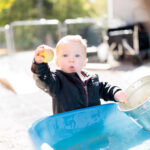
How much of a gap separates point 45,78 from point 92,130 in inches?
17.1

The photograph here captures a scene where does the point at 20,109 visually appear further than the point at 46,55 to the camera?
Yes

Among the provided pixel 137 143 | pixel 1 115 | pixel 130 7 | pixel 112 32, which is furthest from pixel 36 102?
pixel 130 7

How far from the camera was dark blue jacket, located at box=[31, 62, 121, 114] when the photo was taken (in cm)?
142

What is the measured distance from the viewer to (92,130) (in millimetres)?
1533

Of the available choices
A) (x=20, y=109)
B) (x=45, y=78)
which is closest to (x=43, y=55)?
(x=45, y=78)

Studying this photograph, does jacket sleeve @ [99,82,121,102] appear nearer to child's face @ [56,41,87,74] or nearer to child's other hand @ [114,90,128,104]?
child's other hand @ [114,90,128,104]

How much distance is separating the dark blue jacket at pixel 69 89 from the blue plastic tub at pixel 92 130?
0.08 meters

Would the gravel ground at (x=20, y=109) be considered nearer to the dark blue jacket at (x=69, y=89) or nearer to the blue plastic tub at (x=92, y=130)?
the blue plastic tub at (x=92, y=130)

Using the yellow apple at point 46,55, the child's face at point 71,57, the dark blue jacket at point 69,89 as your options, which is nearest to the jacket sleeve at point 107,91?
the dark blue jacket at point 69,89

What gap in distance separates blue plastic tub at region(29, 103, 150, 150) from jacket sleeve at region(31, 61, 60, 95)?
164mm

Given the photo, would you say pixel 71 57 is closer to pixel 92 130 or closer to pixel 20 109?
pixel 92 130

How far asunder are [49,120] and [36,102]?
155 centimetres

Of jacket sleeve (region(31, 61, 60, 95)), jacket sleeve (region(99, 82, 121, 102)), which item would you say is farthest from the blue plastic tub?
jacket sleeve (region(31, 61, 60, 95))

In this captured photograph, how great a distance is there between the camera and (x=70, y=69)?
4.88 feet
